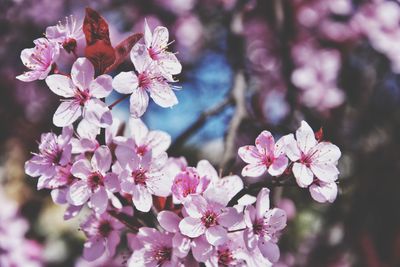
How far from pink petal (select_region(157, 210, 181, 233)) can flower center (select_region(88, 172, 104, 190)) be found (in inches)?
6.6

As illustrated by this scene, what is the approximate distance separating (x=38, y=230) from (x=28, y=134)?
83 cm

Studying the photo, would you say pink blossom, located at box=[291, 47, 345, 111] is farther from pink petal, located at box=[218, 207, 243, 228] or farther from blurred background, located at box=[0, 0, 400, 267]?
pink petal, located at box=[218, 207, 243, 228]

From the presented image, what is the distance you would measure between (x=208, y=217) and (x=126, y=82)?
14.9 inches

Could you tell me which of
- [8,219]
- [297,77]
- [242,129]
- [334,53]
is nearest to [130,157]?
[242,129]

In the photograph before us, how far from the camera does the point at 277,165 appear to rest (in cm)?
119

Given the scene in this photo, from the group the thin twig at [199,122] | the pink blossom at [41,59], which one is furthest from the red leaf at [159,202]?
the thin twig at [199,122]

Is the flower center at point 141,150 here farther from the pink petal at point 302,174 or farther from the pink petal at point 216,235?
the pink petal at point 302,174

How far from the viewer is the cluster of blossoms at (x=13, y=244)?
8.55ft

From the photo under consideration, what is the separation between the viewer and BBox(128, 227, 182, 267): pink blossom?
123 cm

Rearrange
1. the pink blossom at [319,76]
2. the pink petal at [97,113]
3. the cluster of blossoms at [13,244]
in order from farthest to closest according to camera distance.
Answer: the pink blossom at [319,76]
the cluster of blossoms at [13,244]
the pink petal at [97,113]

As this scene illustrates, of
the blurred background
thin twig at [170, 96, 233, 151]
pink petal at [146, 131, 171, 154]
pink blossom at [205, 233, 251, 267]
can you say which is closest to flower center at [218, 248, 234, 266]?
pink blossom at [205, 233, 251, 267]

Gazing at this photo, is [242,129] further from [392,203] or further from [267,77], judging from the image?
[392,203]

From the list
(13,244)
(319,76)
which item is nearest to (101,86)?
(13,244)

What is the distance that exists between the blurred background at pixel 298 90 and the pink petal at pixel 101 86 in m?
1.43
